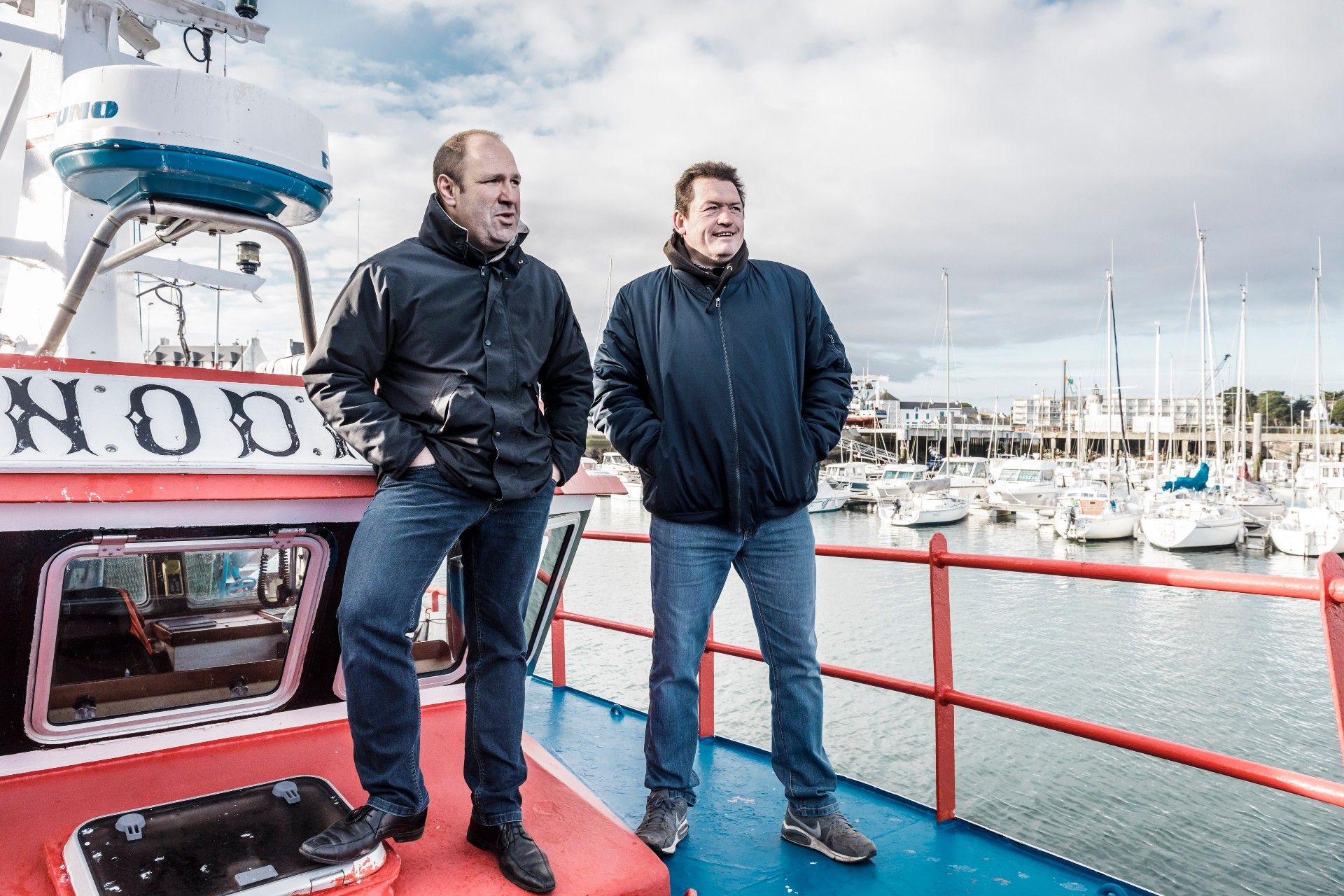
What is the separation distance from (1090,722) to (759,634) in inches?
47.0

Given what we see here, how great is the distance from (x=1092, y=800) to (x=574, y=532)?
269 inches

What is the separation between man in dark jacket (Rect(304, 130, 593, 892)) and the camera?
2.19 meters

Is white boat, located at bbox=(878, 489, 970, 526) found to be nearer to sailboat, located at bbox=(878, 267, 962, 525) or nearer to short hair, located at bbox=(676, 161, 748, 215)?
sailboat, located at bbox=(878, 267, 962, 525)

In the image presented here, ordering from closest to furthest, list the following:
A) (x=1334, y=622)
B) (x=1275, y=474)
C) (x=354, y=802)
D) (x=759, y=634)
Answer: (x=1334, y=622) < (x=354, y=802) < (x=759, y=634) < (x=1275, y=474)

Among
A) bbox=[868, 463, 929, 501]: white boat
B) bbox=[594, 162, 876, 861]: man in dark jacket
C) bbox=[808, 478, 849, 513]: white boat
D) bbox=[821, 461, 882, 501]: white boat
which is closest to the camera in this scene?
bbox=[594, 162, 876, 861]: man in dark jacket

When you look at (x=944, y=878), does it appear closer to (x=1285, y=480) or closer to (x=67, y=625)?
(x=67, y=625)

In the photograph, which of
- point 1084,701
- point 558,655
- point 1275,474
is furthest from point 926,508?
point 1275,474

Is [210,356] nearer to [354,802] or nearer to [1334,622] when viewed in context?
[354,802]

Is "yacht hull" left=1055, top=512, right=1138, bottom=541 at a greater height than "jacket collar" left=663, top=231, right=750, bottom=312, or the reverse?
"jacket collar" left=663, top=231, right=750, bottom=312

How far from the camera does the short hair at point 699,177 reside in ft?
9.32

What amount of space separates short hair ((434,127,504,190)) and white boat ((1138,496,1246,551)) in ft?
103

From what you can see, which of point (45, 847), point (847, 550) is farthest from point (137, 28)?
point (847, 550)

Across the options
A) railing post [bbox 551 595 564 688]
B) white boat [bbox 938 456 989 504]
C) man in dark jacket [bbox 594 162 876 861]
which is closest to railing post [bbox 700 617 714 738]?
man in dark jacket [bbox 594 162 876 861]

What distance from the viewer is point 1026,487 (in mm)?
37875
